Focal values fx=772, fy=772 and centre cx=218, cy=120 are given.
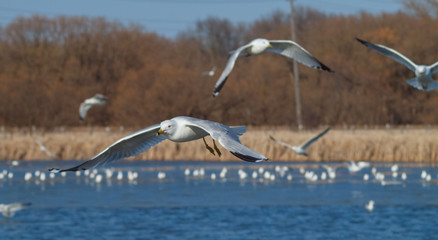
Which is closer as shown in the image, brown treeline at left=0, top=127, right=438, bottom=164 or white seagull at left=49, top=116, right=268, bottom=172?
white seagull at left=49, top=116, right=268, bottom=172

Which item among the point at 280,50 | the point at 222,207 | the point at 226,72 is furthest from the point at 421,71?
the point at 222,207

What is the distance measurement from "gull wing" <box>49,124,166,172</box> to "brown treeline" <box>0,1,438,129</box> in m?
31.4

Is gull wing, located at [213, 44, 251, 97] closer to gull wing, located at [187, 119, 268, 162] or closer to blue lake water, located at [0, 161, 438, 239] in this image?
gull wing, located at [187, 119, 268, 162]

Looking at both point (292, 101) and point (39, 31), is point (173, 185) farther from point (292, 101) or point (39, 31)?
point (39, 31)

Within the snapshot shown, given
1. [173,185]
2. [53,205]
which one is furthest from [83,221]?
[173,185]

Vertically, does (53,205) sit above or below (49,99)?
below

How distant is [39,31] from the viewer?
55625 mm

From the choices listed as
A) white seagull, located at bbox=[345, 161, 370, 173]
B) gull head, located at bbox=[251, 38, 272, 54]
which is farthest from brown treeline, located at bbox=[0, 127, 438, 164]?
gull head, located at bbox=[251, 38, 272, 54]

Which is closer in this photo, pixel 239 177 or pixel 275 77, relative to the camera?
pixel 239 177

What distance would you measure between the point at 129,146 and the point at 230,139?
2.11m

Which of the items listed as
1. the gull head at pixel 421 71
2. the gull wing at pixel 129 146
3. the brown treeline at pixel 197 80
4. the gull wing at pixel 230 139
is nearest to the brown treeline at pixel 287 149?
the brown treeline at pixel 197 80

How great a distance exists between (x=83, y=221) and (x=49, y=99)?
1028 inches

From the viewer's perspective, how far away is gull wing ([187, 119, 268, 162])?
6266 millimetres

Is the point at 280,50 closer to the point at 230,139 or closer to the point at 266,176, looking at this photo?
the point at 230,139
